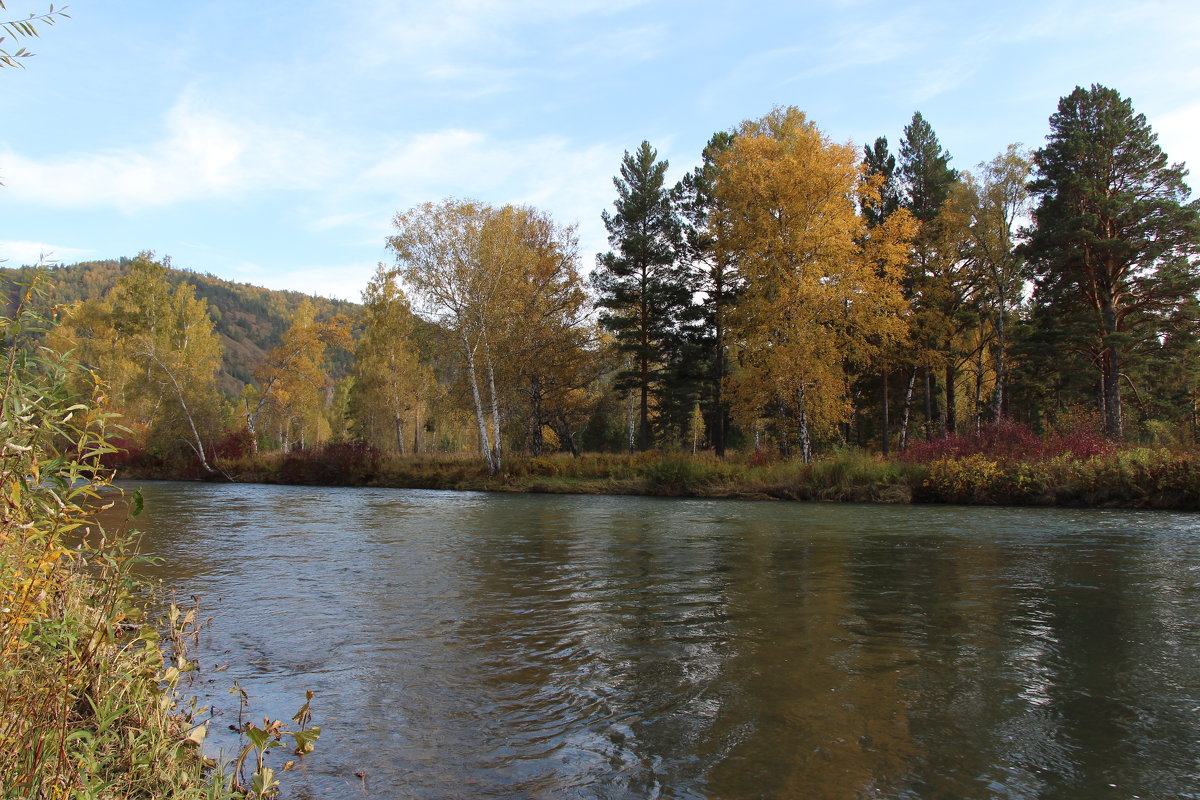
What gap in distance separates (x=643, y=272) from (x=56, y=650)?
110 ft

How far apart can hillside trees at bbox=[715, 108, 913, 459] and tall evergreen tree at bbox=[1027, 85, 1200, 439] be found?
7104 mm

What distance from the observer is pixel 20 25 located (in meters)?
2.75

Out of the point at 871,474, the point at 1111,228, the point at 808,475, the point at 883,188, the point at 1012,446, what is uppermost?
the point at 883,188

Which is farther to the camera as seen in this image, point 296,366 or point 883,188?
point 296,366

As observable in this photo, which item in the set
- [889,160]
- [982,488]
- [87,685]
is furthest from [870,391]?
[87,685]

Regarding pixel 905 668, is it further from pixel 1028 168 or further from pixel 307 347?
pixel 307 347

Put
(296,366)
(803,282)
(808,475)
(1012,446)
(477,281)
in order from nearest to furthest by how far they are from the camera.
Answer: (1012,446) < (808,475) < (803,282) < (477,281) < (296,366)

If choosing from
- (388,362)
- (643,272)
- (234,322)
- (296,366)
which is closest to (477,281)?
(643,272)

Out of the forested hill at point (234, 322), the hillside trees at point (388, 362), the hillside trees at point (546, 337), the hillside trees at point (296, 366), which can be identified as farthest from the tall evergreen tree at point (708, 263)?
the forested hill at point (234, 322)

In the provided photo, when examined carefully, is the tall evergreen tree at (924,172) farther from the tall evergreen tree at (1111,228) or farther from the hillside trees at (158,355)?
the hillside trees at (158,355)

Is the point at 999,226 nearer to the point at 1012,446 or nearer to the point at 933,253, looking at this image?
the point at 933,253

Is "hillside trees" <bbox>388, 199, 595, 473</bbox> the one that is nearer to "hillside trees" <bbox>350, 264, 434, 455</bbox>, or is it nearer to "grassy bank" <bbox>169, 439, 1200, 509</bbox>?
"grassy bank" <bbox>169, 439, 1200, 509</bbox>

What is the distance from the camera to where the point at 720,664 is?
6027mm

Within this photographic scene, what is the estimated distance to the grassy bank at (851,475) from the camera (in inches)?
731
